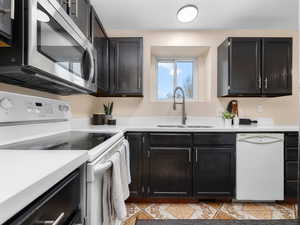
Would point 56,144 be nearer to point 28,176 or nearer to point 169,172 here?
point 28,176

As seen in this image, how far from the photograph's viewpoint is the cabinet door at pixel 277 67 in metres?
2.48

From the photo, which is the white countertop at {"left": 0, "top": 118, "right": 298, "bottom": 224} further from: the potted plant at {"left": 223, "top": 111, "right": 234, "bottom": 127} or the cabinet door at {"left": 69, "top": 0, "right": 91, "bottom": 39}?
the potted plant at {"left": 223, "top": 111, "right": 234, "bottom": 127}

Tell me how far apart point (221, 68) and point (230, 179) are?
56.0 inches

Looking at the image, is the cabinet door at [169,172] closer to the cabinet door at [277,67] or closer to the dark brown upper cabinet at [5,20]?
the cabinet door at [277,67]

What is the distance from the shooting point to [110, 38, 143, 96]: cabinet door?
259 cm

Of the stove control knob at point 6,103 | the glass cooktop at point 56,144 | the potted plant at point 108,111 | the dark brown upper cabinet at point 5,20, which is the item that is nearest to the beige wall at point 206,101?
the potted plant at point 108,111

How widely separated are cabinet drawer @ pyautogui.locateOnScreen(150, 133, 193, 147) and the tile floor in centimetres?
69

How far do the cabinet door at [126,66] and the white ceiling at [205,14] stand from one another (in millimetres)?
361

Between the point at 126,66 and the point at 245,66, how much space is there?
58.4 inches

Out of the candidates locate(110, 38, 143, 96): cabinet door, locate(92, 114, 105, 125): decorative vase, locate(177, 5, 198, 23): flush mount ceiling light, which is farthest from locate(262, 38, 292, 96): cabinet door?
locate(92, 114, 105, 125): decorative vase

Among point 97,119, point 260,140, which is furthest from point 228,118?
point 97,119

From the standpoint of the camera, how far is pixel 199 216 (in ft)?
6.66

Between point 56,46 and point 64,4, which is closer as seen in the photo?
point 56,46

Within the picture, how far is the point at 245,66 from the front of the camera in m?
2.49
